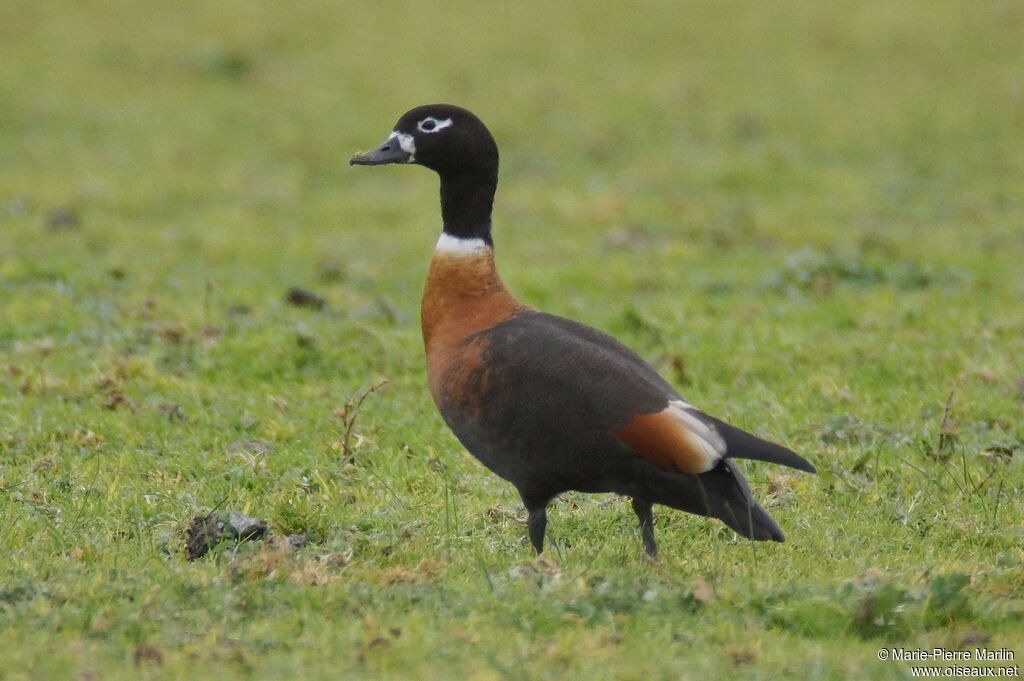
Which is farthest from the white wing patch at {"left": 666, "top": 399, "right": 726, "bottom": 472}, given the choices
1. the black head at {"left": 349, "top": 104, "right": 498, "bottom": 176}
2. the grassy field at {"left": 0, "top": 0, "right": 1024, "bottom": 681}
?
the black head at {"left": 349, "top": 104, "right": 498, "bottom": 176}

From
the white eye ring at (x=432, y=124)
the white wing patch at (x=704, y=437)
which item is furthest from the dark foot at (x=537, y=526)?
the white eye ring at (x=432, y=124)

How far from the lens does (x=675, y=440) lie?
543 centimetres

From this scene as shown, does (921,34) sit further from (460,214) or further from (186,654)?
(186,654)

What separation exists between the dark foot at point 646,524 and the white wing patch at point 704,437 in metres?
0.46

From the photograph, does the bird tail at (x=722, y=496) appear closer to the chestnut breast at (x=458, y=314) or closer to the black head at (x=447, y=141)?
the chestnut breast at (x=458, y=314)

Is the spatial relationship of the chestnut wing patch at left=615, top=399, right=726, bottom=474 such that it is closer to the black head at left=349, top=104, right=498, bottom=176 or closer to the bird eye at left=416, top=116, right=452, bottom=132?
the black head at left=349, top=104, right=498, bottom=176

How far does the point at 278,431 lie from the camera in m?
7.66

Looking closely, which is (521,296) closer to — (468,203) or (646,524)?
(468,203)

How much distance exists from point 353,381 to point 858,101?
456 inches

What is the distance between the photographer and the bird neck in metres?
6.50

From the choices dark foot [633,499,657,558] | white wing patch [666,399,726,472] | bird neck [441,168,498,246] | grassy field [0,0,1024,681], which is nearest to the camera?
grassy field [0,0,1024,681]

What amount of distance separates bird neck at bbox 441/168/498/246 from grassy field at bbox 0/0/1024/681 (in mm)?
1244

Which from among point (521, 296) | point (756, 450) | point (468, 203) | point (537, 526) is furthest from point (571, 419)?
point (521, 296)

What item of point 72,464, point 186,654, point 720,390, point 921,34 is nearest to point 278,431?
point 72,464
